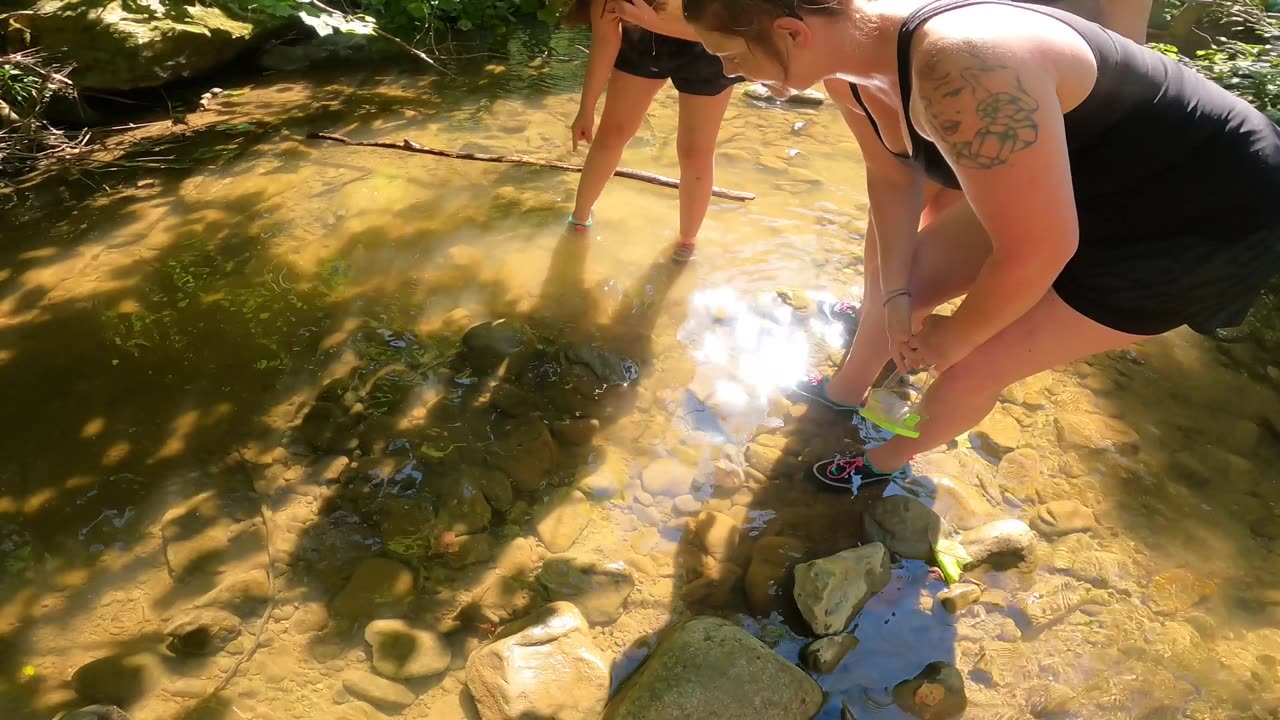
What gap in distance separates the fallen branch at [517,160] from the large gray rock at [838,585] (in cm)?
209

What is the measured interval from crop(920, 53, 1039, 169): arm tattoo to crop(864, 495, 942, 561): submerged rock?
1.27 m

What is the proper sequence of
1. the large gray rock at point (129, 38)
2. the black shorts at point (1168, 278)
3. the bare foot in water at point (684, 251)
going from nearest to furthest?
1. the black shorts at point (1168, 278)
2. the bare foot in water at point (684, 251)
3. the large gray rock at point (129, 38)

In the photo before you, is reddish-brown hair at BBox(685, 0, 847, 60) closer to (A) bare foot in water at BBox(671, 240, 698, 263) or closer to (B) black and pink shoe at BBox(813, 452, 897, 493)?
(B) black and pink shoe at BBox(813, 452, 897, 493)

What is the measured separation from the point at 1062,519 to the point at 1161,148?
1346mm

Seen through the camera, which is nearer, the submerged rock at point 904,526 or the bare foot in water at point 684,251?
the submerged rock at point 904,526

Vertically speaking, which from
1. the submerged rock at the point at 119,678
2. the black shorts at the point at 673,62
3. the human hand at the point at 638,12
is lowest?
the submerged rock at the point at 119,678

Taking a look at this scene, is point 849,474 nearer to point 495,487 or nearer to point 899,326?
point 899,326

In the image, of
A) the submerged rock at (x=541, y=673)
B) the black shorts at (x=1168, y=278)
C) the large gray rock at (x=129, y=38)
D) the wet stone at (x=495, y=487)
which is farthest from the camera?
the large gray rock at (x=129, y=38)

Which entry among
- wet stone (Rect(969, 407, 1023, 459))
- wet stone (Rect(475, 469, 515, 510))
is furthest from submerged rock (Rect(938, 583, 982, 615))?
wet stone (Rect(475, 469, 515, 510))

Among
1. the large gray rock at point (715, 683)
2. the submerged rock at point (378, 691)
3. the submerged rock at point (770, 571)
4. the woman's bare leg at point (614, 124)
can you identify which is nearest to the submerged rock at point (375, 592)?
the submerged rock at point (378, 691)

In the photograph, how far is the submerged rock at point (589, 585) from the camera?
2057mm

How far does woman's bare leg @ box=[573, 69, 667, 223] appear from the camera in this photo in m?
2.68

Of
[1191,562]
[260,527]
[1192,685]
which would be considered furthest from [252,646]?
[1191,562]

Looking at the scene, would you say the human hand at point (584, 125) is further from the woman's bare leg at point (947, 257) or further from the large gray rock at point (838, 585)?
the large gray rock at point (838, 585)
